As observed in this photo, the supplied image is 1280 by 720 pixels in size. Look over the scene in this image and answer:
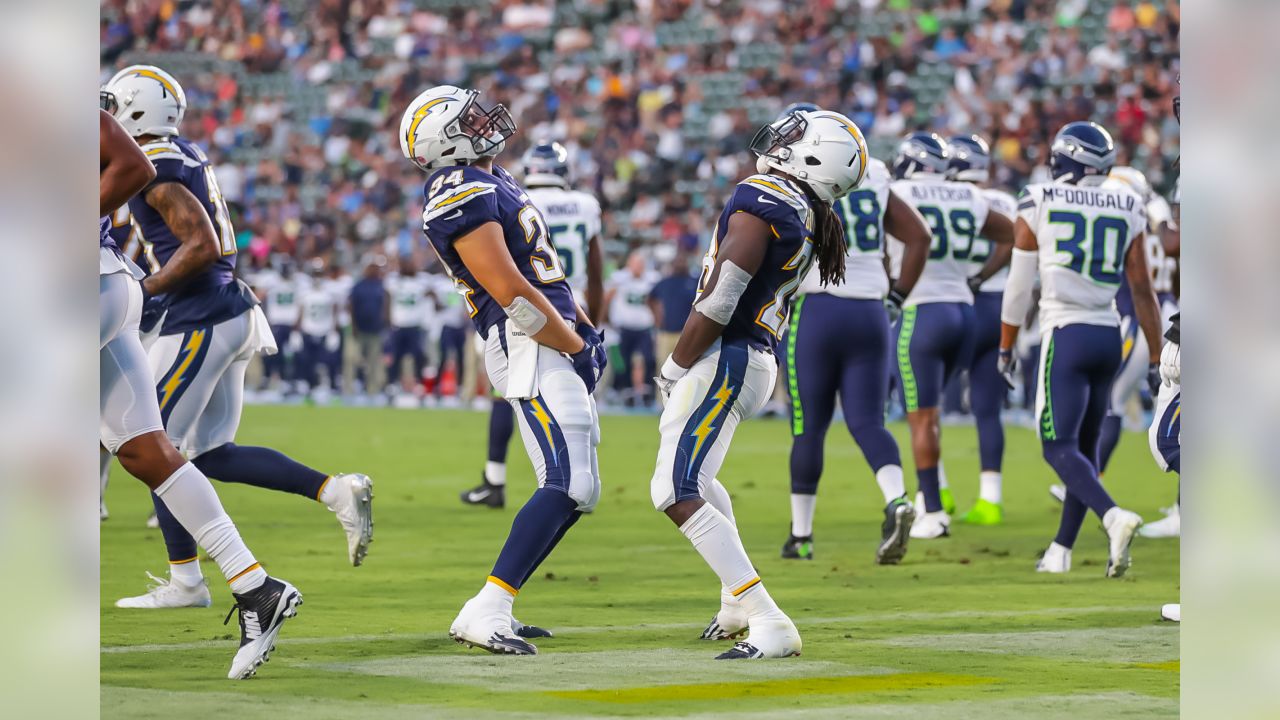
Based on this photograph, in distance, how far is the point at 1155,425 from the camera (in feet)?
Result: 23.5

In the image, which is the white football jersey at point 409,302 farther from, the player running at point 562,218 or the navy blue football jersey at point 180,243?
the navy blue football jersey at point 180,243

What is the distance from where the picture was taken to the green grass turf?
18.0 ft

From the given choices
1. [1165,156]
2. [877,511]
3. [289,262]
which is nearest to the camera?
[877,511]

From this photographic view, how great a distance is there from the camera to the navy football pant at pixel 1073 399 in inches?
350

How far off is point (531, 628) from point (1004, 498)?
6.99 m

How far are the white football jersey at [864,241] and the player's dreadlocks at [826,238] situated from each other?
2688 millimetres

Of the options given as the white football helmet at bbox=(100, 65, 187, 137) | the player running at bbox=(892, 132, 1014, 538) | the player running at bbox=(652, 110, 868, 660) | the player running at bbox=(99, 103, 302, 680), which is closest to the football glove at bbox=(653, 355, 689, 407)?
the player running at bbox=(652, 110, 868, 660)

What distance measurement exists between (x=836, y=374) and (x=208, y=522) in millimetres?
4403

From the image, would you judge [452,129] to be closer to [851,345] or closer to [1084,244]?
[851,345]

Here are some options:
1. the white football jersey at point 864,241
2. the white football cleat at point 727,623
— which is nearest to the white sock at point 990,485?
the white football jersey at point 864,241
